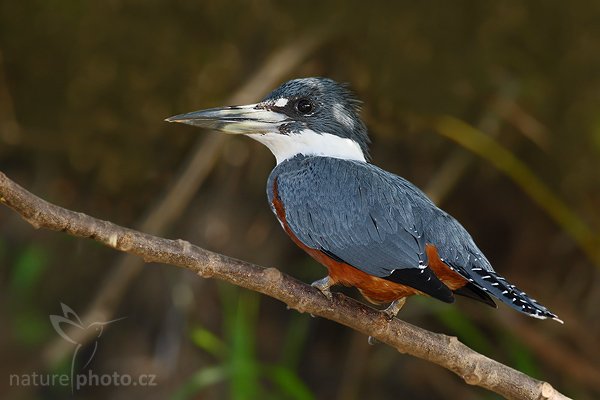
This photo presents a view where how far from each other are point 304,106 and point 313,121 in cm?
6

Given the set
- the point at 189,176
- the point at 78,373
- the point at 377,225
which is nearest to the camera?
the point at 377,225

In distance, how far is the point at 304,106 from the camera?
102 inches

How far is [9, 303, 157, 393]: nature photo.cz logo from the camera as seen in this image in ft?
14.4

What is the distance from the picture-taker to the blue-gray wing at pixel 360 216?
2.16 metres

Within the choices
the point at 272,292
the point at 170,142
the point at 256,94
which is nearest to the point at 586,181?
the point at 256,94

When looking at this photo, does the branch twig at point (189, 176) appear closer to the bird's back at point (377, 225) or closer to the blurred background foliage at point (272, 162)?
the blurred background foliage at point (272, 162)

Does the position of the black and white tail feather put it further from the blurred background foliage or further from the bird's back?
the blurred background foliage

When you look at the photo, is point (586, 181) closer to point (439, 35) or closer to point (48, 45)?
point (439, 35)

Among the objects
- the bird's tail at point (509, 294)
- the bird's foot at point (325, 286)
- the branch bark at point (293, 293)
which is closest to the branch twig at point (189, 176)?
the bird's foot at point (325, 286)

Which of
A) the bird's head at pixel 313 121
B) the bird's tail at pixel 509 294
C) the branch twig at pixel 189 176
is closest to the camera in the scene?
the bird's tail at pixel 509 294

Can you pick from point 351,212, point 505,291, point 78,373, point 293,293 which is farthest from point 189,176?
point 505,291

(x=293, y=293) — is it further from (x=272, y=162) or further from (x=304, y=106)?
(x=272, y=162)

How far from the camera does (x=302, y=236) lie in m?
2.32

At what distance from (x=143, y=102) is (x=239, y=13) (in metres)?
0.68
